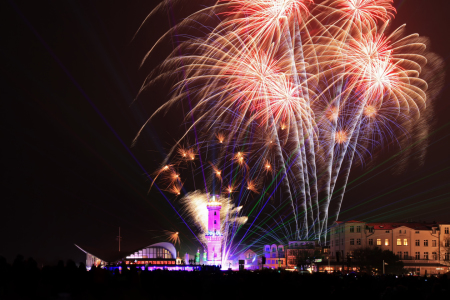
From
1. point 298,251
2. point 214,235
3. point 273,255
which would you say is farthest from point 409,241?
point 214,235

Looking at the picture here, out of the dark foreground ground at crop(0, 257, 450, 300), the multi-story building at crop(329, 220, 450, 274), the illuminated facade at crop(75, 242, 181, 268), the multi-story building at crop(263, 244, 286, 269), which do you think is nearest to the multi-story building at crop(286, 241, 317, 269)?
the multi-story building at crop(263, 244, 286, 269)

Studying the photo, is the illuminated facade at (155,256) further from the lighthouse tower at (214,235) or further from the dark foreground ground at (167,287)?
the dark foreground ground at (167,287)

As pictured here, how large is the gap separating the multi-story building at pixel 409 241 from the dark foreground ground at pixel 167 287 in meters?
57.8

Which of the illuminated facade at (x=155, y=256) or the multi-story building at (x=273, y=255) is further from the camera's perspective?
the multi-story building at (x=273, y=255)

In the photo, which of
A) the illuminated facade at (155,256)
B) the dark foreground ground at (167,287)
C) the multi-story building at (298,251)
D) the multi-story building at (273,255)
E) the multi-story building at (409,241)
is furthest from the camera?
the multi-story building at (273,255)

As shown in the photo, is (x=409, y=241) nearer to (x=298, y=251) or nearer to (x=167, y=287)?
(x=298, y=251)

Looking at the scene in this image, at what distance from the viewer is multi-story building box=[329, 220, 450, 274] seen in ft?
265

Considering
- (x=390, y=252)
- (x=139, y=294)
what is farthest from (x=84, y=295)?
(x=390, y=252)

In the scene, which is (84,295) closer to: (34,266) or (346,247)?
(34,266)

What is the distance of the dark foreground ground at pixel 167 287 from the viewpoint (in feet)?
55.2

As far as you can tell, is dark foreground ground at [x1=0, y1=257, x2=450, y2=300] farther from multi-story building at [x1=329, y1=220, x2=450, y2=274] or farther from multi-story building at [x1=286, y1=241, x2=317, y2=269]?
multi-story building at [x1=286, y1=241, x2=317, y2=269]

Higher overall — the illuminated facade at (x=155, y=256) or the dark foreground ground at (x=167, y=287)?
the dark foreground ground at (x=167, y=287)

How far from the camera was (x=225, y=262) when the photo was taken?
11188 cm

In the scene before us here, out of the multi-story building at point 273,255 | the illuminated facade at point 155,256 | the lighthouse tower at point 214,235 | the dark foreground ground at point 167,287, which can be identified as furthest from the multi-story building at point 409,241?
the dark foreground ground at point 167,287
